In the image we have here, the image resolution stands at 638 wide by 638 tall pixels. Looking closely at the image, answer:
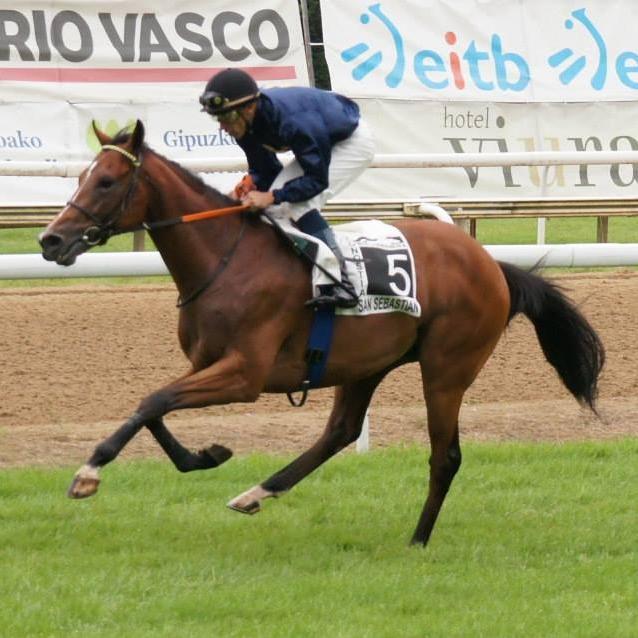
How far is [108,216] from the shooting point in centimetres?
538

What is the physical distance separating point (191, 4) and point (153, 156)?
769cm

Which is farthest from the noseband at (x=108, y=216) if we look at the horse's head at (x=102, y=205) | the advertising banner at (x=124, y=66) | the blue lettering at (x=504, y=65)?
the blue lettering at (x=504, y=65)

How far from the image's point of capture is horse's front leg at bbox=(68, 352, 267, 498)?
5148 mm

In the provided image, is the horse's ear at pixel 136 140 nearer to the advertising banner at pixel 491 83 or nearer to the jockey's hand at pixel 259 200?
the jockey's hand at pixel 259 200

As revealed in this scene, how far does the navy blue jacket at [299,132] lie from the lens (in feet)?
18.3

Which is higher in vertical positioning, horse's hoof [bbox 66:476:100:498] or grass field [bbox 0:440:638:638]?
horse's hoof [bbox 66:476:100:498]

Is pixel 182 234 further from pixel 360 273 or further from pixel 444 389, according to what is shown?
pixel 444 389

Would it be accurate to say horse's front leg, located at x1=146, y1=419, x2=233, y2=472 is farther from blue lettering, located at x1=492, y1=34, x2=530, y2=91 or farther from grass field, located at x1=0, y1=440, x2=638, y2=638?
blue lettering, located at x1=492, y1=34, x2=530, y2=91

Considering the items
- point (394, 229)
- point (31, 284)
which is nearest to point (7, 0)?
point (31, 284)

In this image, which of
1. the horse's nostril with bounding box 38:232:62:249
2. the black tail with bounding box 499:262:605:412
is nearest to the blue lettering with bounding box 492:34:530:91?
the black tail with bounding box 499:262:605:412

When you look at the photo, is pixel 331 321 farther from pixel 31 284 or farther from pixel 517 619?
pixel 31 284

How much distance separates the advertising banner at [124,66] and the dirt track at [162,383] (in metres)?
2.71

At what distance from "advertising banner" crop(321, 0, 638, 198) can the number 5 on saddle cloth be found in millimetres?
7052

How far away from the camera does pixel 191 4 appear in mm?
12977
